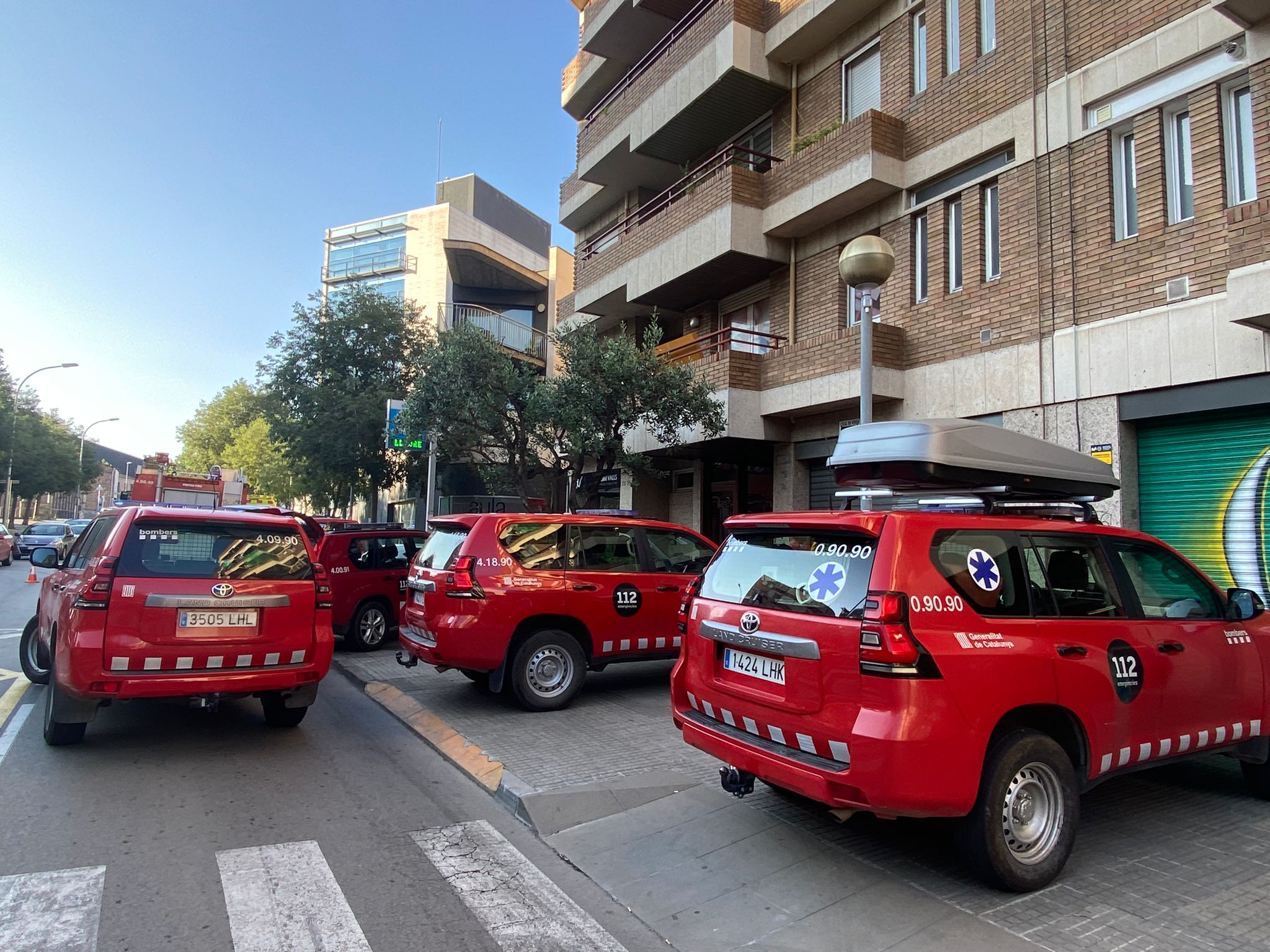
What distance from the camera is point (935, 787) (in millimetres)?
3520

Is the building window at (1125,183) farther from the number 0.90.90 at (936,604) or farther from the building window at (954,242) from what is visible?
the number 0.90.90 at (936,604)

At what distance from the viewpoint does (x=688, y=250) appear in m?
14.8

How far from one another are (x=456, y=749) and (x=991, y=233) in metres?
9.63

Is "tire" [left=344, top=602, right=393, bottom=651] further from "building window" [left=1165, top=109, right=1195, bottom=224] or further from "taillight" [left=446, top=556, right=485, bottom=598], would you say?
"building window" [left=1165, top=109, right=1195, bottom=224]

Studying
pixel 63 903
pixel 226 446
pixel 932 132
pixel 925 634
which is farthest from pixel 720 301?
pixel 226 446

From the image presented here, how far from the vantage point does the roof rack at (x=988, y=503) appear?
4.48 m

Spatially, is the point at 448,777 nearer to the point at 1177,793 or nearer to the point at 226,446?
the point at 1177,793

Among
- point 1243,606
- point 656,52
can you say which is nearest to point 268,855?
point 1243,606

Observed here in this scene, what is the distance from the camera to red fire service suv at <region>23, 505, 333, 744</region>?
559cm

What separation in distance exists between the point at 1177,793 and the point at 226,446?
208 feet

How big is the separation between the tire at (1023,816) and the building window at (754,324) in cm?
1122

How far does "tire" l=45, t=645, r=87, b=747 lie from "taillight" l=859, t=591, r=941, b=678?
18.6ft

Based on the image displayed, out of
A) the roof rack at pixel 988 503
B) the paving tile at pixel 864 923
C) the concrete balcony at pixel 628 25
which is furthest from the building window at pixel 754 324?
the paving tile at pixel 864 923

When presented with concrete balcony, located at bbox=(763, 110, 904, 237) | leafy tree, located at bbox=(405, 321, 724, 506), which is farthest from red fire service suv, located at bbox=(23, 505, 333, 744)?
concrete balcony, located at bbox=(763, 110, 904, 237)
